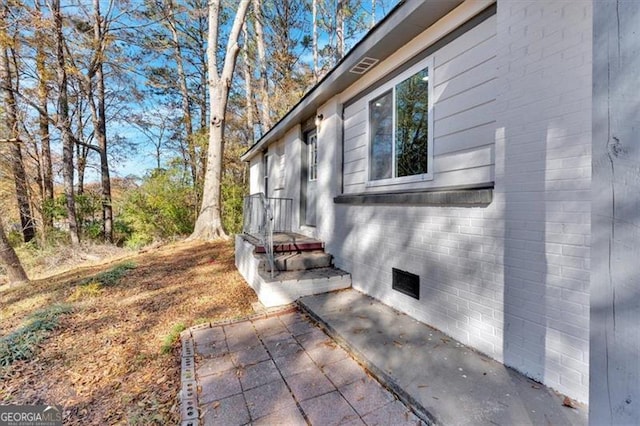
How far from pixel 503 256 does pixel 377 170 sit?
2.01 m

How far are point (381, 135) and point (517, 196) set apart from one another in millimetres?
2016

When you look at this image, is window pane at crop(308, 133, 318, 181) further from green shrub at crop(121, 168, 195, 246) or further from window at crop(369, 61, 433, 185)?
green shrub at crop(121, 168, 195, 246)

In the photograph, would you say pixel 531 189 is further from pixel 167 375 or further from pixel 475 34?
pixel 167 375

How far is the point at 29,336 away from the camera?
310 cm

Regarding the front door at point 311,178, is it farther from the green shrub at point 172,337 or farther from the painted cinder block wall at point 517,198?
the green shrub at point 172,337

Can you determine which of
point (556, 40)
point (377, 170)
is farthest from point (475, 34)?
point (377, 170)

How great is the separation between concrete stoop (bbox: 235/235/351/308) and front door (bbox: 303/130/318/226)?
4.11 feet

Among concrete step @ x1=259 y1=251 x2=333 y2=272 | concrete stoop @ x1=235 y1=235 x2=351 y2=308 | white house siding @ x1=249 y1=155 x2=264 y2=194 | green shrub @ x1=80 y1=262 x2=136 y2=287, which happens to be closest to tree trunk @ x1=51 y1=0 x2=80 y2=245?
green shrub @ x1=80 y1=262 x2=136 y2=287

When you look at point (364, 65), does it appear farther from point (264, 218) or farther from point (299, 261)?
point (299, 261)

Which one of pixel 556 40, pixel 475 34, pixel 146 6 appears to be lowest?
pixel 556 40

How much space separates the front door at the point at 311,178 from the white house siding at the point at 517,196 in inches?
125

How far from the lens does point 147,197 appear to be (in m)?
11.6

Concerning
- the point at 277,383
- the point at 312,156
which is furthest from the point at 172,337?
the point at 312,156

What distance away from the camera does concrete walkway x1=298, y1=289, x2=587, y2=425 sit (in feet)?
5.75
